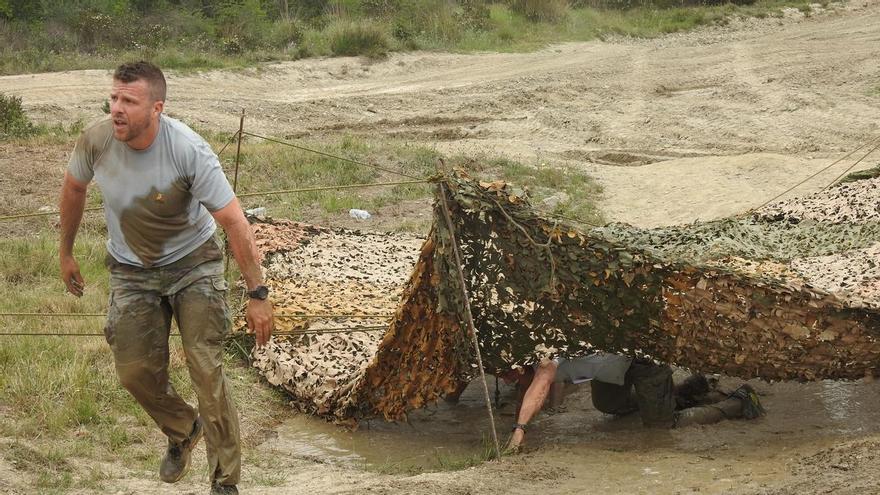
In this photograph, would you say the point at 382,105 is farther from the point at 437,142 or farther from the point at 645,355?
the point at 645,355

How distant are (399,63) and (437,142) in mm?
4667

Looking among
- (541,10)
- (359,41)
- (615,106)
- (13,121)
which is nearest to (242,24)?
(359,41)

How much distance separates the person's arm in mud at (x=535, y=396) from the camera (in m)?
7.15

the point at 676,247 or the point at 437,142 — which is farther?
the point at 437,142

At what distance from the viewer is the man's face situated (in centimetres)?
493

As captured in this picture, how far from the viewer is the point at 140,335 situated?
17.5 ft

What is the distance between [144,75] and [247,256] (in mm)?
836

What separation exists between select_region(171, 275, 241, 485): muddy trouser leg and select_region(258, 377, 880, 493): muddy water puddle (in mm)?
1739

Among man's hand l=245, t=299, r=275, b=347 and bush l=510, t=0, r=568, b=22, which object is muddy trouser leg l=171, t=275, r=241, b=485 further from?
bush l=510, t=0, r=568, b=22

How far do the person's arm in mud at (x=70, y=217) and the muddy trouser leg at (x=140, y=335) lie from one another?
1.00 ft

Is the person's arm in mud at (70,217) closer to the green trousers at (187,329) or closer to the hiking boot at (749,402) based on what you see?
the green trousers at (187,329)

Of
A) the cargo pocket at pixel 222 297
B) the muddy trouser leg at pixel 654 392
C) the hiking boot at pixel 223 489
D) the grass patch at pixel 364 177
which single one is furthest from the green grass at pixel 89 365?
the cargo pocket at pixel 222 297

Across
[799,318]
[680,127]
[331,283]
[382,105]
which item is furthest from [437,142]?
[799,318]

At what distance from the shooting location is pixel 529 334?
7.02 m
